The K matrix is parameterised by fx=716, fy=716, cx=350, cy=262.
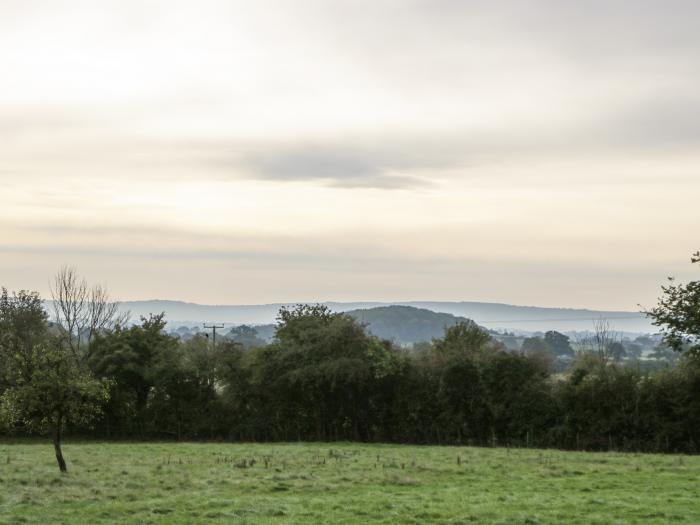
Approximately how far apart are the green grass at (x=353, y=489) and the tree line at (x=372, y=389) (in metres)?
8.86

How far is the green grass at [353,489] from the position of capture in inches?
617

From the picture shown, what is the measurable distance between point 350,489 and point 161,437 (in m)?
30.2

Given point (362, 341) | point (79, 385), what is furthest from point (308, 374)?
point (79, 385)

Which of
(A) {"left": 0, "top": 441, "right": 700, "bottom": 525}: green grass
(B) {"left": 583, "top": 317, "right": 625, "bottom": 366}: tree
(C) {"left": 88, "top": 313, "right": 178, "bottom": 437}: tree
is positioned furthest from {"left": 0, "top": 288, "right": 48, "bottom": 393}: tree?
(B) {"left": 583, "top": 317, "right": 625, "bottom": 366}: tree

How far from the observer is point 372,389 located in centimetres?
4406

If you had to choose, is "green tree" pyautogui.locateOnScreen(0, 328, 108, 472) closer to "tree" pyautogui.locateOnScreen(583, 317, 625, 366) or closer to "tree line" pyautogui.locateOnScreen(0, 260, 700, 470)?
"tree line" pyautogui.locateOnScreen(0, 260, 700, 470)

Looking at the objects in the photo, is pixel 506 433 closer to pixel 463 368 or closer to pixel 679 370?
pixel 463 368

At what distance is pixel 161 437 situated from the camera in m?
46.5

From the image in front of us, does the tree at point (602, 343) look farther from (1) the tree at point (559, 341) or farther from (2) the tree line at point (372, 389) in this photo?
(1) the tree at point (559, 341)

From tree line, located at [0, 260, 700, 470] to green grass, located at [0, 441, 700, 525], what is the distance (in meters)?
8.86

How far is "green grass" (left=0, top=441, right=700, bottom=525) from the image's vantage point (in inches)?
617

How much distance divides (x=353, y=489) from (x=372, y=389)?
2476 cm

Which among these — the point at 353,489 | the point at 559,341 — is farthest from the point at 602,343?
the point at 559,341

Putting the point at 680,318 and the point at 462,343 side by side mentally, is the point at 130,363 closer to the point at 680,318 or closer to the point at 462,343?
the point at 462,343
